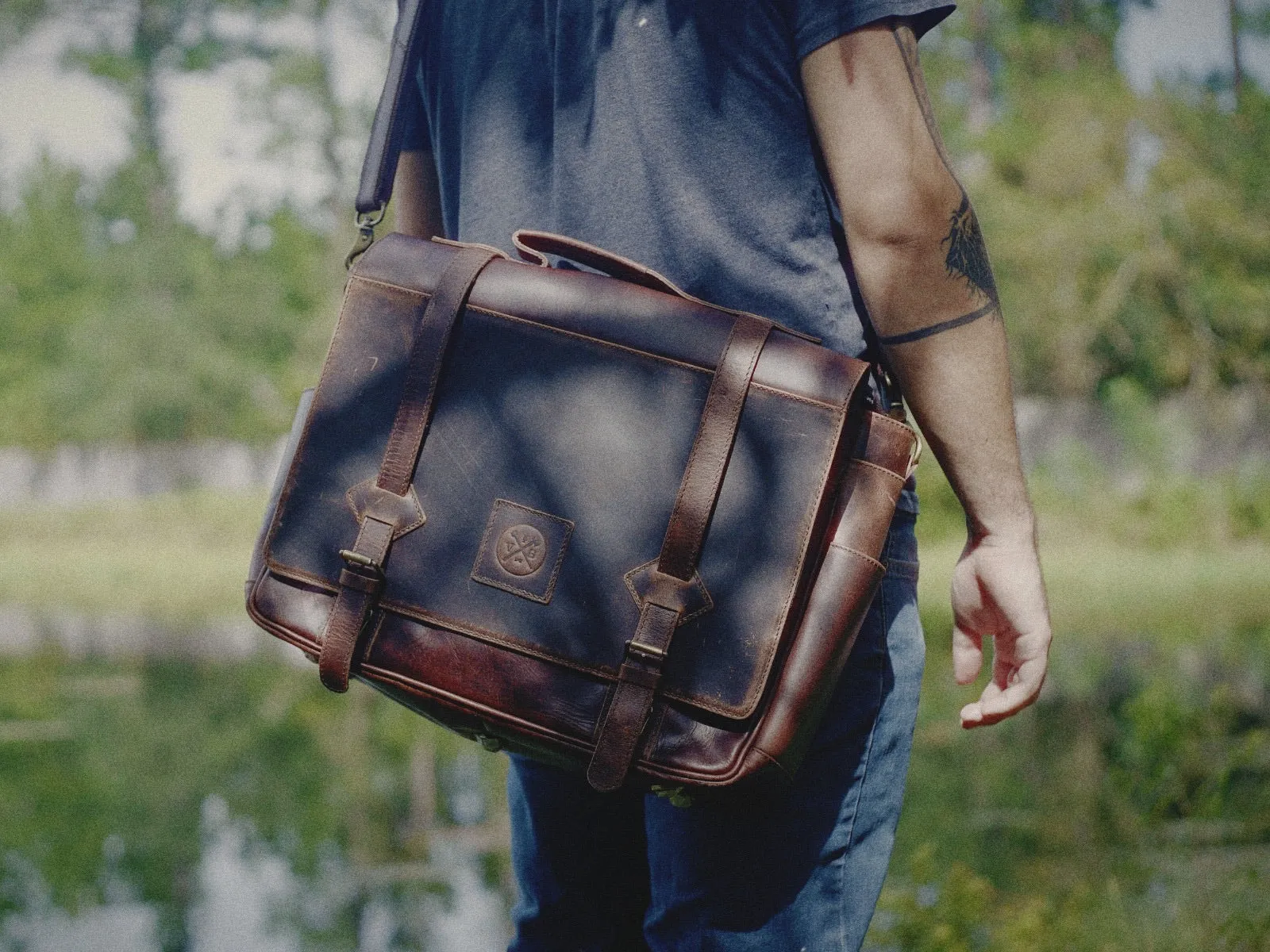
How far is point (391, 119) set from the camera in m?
1.68

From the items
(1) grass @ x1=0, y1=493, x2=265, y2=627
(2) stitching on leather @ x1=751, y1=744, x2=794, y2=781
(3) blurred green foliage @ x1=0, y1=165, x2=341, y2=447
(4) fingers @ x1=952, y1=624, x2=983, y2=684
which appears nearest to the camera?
(2) stitching on leather @ x1=751, y1=744, x2=794, y2=781

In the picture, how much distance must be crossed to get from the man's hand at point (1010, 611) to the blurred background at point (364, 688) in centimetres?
170

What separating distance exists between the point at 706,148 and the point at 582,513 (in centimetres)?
43

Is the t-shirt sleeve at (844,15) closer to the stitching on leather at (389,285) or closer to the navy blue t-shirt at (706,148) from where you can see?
the navy blue t-shirt at (706,148)

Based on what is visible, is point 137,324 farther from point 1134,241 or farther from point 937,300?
point 937,300

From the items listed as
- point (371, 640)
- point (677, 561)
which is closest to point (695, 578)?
point (677, 561)

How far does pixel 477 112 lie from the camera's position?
166cm

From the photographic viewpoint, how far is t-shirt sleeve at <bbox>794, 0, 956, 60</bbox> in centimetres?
134

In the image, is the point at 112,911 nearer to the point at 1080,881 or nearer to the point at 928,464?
the point at 1080,881

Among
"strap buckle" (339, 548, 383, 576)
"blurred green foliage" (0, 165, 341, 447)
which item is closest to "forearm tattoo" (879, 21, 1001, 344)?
"strap buckle" (339, 548, 383, 576)

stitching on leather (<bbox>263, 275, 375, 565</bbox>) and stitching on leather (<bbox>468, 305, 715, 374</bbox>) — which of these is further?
stitching on leather (<bbox>263, 275, 375, 565</bbox>)

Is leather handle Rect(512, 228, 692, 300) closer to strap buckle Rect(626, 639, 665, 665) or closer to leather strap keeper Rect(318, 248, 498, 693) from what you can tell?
leather strap keeper Rect(318, 248, 498, 693)

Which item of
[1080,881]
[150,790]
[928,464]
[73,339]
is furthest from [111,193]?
[1080,881]

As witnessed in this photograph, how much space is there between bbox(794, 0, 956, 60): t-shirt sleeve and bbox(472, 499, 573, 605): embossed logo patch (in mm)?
570
